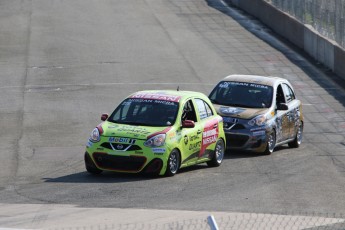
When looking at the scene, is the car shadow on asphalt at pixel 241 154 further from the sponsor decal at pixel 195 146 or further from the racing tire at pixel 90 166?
the racing tire at pixel 90 166

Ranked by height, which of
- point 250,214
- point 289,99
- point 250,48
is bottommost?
point 250,48

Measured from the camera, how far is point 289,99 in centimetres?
2234

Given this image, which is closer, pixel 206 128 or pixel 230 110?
pixel 206 128

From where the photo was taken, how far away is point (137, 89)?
2861 cm

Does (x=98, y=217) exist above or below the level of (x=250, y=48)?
above

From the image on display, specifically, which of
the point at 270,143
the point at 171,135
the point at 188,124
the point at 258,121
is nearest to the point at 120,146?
the point at 171,135

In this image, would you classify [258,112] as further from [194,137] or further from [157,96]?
[157,96]

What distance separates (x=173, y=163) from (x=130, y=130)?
0.98 m

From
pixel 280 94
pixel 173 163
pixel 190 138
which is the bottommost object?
pixel 280 94

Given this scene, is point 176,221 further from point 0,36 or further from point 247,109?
point 0,36

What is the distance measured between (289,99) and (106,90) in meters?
7.71

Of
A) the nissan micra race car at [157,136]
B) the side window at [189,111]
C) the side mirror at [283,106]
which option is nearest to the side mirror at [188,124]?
the nissan micra race car at [157,136]

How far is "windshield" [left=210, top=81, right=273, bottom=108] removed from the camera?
2116 centimetres

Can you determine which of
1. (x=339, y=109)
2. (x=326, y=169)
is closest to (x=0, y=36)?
(x=339, y=109)
